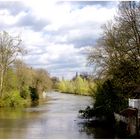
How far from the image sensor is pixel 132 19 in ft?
114

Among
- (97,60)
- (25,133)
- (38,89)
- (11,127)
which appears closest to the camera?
(25,133)

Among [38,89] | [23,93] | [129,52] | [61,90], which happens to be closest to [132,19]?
[129,52]

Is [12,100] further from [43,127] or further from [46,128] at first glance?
[46,128]

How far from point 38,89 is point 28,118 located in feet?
112

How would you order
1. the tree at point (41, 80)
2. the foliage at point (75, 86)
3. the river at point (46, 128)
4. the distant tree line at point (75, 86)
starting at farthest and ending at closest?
the foliage at point (75, 86) → the distant tree line at point (75, 86) → the tree at point (41, 80) → the river at point (46, 128)

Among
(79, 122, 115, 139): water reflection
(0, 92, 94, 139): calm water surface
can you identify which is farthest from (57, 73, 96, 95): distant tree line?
Answer: (79, 122, 115, 139): water reflection

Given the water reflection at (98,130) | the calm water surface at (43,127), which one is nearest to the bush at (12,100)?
the calm water surface at (43,127)

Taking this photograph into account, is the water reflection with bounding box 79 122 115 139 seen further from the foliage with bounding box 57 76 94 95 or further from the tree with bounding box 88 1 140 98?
the foliage with bounding box 57 76 94 95

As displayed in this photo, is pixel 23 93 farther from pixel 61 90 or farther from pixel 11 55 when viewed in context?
pixel 61 90

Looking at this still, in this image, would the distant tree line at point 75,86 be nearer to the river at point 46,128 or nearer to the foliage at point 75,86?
the foliage at point 75,86

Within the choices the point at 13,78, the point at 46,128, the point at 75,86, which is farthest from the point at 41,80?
the point at 46,128

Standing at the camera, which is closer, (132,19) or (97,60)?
(132,19)

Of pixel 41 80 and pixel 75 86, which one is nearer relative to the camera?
pixel 41 80

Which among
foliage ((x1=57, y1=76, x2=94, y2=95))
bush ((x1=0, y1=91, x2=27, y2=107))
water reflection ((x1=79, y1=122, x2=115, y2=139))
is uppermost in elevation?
foliage ((x1=57, y1=76, x2=94, y2=95))
